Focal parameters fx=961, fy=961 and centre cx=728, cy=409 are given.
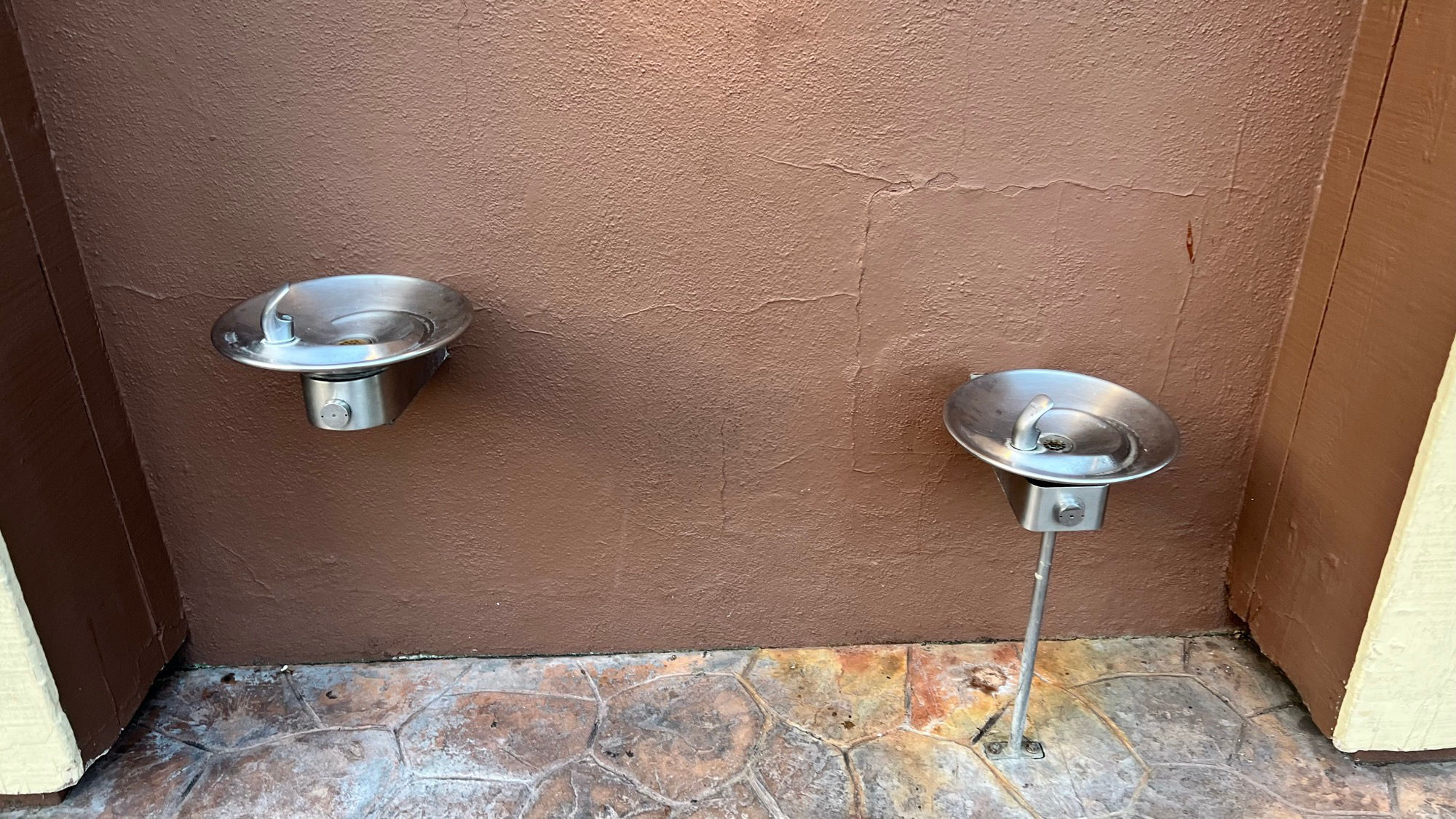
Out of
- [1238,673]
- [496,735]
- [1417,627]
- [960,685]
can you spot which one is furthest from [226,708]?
[1417,627]

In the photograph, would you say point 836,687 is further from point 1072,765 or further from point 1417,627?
point 1417,627

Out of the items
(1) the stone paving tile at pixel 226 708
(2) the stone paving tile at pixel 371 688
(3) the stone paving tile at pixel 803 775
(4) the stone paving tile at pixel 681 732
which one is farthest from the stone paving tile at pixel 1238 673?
(1) the stone paving tile at pixel 226 708

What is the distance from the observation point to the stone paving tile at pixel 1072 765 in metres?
2.50

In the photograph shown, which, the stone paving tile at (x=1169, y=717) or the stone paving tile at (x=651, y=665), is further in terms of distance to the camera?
the stone paving tile at (x=651, y=665)

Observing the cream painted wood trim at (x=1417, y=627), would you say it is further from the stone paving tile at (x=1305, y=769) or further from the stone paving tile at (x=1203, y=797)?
the stone paving tile at (x=1203, y=797)

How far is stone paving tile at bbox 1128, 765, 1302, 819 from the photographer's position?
8.06 ft

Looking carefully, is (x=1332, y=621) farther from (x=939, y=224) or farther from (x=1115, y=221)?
(x=939, y=224)

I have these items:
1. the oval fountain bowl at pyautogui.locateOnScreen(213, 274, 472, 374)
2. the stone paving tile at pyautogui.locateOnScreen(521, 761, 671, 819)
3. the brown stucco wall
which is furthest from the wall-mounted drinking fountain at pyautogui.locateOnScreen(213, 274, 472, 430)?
the stone paving tile at pyautogui.locateOnScreen(521, 761, 671, 819)

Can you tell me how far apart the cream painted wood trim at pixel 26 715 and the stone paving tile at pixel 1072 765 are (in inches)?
93.5

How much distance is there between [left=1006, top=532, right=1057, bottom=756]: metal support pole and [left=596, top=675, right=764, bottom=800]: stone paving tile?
2.30 feet

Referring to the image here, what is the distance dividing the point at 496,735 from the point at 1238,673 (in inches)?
87.1

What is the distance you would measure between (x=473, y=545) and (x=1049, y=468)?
166cm

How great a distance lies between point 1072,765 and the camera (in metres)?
2.61

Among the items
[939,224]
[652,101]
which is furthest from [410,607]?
[939,224]
